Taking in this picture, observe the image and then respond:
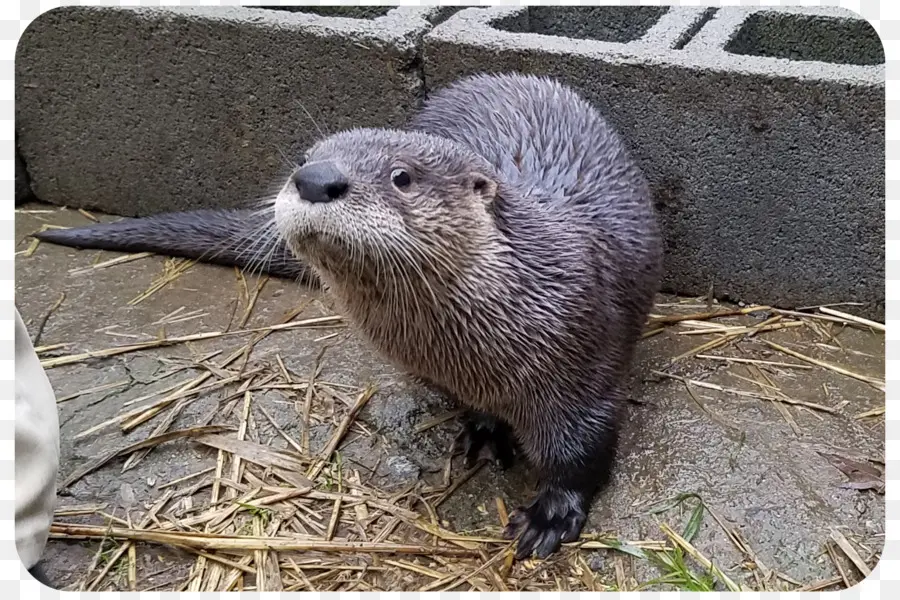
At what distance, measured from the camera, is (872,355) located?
198cm

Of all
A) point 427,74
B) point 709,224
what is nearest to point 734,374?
point 709,224

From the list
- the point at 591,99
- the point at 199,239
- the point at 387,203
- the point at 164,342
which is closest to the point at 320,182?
the point at 387,203

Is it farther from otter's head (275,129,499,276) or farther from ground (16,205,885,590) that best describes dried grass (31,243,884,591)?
otter's head (275,129,499,276)

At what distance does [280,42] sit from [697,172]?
97 cm

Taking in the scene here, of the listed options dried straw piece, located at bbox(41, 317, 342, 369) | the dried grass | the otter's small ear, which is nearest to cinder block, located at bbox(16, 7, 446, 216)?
dried straw piece, located at bbox(41, 317, 342, 369)

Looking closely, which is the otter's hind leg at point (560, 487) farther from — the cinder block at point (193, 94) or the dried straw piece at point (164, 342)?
the cinder block at point (193, 94)

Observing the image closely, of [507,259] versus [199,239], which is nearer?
[507,259]

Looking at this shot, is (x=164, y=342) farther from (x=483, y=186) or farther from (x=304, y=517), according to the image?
(x=483, y=186)

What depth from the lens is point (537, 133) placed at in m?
1.72

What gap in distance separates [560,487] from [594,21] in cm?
122

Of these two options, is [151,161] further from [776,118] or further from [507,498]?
[776,118]

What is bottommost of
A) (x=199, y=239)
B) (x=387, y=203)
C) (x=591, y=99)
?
(x=199, y=239)

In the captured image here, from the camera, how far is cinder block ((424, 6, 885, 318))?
72.1 inches

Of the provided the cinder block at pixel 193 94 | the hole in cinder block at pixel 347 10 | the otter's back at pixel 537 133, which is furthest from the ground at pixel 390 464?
the hole in cinder block at pixel 347 10
